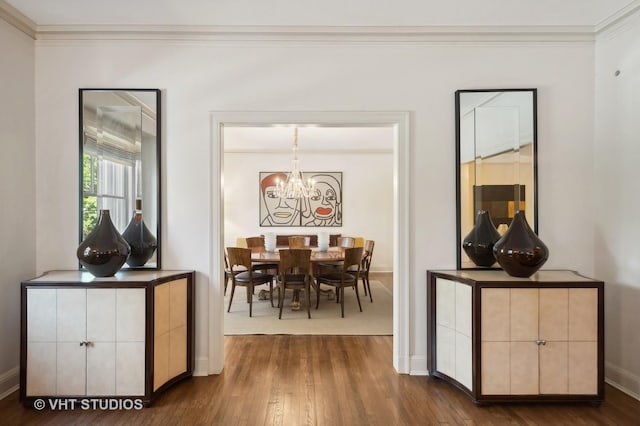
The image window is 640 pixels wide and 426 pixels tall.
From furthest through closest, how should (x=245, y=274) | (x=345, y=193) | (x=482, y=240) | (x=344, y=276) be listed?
(x=345, y=193), (x=245, y=274), (x=344, y=276), (x=482, y=240)

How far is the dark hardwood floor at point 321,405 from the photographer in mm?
1986

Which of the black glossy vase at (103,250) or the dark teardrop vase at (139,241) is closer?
the black glossy vase at (103,250)

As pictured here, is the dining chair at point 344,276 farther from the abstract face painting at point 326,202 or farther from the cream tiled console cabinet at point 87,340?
the abstract face painting at point 326,202

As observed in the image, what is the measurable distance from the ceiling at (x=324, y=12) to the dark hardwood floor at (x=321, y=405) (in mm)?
2688

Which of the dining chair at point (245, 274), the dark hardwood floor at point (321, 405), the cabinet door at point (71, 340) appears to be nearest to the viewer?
the dark hardwood floor at point (321, 405)

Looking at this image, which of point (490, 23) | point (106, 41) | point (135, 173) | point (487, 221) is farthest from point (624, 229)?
point (106, 41)

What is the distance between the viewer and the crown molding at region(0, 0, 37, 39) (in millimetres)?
2236

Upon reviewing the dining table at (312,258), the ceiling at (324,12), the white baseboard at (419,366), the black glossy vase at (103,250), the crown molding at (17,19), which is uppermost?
the ceiling at (324,12)

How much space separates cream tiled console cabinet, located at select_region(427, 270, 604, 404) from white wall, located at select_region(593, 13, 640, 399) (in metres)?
0.45

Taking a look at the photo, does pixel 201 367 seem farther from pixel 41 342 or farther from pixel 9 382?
pixel 9 382

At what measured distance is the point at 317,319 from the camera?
391 cm

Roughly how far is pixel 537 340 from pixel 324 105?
7.24 feet

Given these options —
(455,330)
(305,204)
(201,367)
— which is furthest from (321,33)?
(305,204)

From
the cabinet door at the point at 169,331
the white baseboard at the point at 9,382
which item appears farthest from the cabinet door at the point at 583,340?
the white baseboard at the point at 9,382
